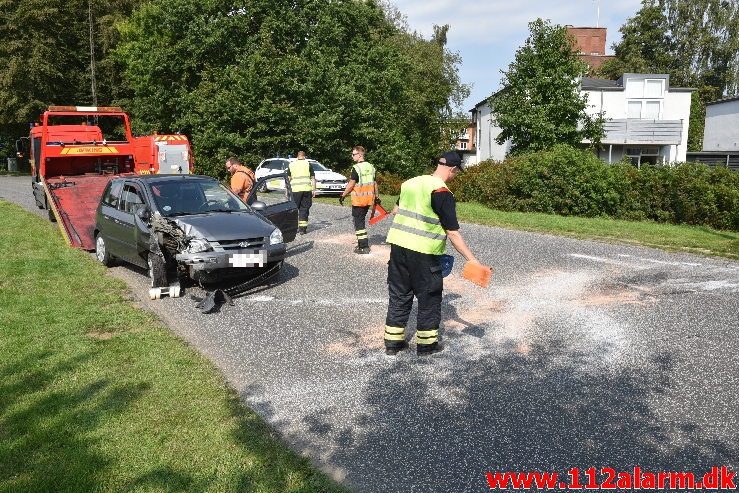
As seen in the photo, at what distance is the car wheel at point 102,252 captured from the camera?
10008 mm

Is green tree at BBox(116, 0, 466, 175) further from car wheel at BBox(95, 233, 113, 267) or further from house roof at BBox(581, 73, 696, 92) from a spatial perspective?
car wheel at BBox(95, 233, 113, 267)

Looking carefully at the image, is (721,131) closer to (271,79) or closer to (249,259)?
(271,79)

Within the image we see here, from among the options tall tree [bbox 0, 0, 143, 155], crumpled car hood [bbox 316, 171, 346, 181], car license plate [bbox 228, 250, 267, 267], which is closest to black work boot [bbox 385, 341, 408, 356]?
car license plate [bbox 228, 250, 267, 267]

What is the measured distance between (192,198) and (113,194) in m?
1.83

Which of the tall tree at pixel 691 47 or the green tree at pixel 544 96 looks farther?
the tall tree at pixel 691 47

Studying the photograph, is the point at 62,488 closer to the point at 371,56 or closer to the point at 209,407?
the point at 209,407

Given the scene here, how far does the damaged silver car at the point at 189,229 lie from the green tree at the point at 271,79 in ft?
65.9

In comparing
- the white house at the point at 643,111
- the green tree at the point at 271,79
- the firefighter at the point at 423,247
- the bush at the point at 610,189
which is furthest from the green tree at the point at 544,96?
the firefighter at the point at 423,247

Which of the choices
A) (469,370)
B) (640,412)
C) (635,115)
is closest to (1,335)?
(469,370)

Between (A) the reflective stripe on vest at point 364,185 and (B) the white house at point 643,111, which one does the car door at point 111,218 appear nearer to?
(A) the reflective stripe on vest at point 364,185

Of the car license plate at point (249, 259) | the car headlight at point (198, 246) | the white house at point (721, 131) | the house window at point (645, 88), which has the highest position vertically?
the house window at point (645, 88)

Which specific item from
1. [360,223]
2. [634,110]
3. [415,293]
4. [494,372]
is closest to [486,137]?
[634,110]

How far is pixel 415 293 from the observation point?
5648 millimetres

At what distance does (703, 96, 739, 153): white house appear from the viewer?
40.0 m
